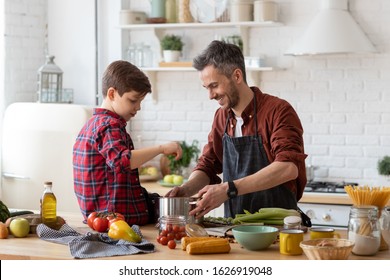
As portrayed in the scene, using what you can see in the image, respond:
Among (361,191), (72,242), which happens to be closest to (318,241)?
(361,191)

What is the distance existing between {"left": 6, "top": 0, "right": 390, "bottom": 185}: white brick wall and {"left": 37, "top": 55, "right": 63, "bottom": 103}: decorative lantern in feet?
0.79

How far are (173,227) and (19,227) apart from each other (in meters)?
0.76

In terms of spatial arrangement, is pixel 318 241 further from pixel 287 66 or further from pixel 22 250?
pixel 287 66

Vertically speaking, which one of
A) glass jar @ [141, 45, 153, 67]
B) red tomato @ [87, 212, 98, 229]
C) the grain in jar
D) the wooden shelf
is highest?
the grain in jar

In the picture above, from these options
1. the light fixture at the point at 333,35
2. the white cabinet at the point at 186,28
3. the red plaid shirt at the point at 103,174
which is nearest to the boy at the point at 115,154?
the red plaid shirt at the point at 103,174

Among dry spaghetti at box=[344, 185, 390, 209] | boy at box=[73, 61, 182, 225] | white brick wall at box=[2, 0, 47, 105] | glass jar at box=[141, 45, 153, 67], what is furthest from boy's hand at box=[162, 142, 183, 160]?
white brick wall at box=[2, 0, 47, 105]

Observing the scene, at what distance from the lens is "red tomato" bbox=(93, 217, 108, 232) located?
3662 mm

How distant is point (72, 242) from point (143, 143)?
365cm

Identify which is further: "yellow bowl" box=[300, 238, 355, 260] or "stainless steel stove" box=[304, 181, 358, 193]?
"stainless steel stove" box=[304, 181, 358, 193]

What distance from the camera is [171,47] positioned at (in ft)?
21.7

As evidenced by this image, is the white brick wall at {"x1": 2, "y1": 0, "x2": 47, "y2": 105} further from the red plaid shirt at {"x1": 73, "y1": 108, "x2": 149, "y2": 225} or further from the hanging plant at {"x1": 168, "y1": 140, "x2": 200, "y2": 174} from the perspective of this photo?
the red plaid shirt at {"x1": 73, "y1": 108, "x2": 149, "y2": 225}

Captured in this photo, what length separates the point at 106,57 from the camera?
22.7 feet

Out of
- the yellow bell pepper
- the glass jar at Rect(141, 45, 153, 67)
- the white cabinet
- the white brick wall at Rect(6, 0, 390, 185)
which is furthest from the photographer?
the glass jar at Rect(141, 45, 153, 67)

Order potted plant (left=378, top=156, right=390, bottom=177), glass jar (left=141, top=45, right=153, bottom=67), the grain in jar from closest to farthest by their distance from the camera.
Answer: potted plant (left=378, top=156, right=390, bottom=177) < the grain in jar < glass jar (left=141, top=45, right=153, bottom=67)
